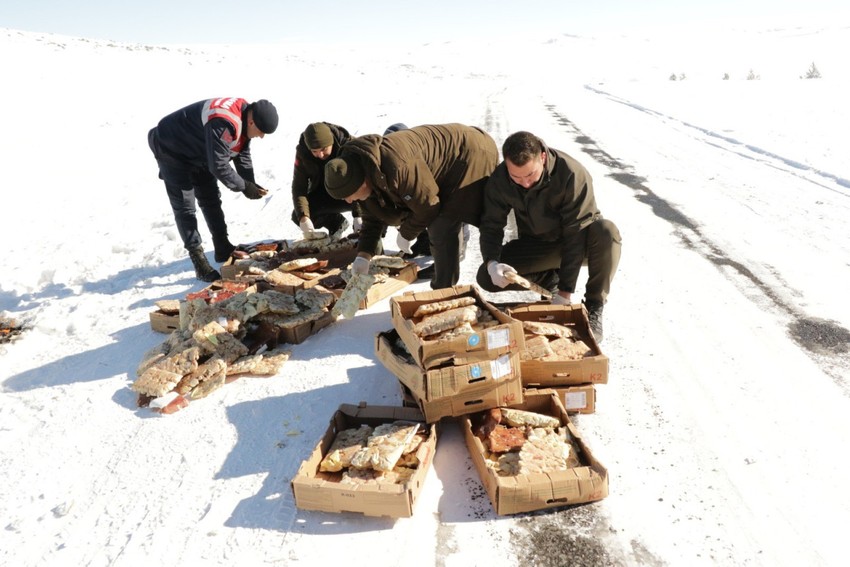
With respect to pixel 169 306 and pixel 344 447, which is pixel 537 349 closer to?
pixel 344 447

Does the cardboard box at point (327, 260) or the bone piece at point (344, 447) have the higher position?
the cardboard box at point (327, 260)

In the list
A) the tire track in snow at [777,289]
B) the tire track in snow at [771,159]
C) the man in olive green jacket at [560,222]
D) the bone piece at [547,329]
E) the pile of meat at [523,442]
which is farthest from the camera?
the tire track in snow at [771,159]

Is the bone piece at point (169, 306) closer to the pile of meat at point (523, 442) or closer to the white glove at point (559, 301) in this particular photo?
the pile of meat at point (523, 442)

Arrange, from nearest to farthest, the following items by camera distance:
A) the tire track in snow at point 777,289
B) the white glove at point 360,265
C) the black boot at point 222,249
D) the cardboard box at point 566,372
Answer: the cardboard box at point 566,372 → the tire track in snow at point 777,289 → the white glove at point 360,265 → the black boot at point 222,249

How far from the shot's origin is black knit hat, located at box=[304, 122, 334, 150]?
523 centimetres

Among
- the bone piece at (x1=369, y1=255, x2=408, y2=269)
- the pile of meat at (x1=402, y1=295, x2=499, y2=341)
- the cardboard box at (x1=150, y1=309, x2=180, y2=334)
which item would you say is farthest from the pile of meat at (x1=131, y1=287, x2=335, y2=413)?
the pile of meat at (x1=402, y1=295, x2=499, y2=341)

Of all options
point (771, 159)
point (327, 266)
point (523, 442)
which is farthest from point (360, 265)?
point (771, 159)

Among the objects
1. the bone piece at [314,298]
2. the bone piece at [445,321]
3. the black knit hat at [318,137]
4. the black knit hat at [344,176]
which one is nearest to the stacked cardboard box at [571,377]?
the bone piece at [445,321]

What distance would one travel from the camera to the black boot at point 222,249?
252 inches

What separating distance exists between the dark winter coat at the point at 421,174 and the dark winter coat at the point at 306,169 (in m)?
1.24

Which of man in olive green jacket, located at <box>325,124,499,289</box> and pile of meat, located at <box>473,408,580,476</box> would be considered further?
Answer: man in olive green jacket, located at <box>325,124,499,289</box>

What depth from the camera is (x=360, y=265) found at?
15.4 feet

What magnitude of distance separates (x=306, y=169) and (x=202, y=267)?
1.58m

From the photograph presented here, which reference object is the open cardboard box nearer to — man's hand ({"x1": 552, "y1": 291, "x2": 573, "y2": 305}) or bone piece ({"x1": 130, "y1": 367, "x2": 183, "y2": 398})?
bone piece ({"x1": 130, "y1": 367, "x2": 183, "y2": 398})
